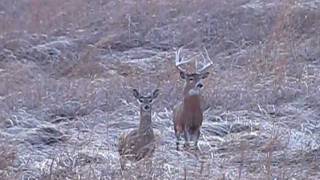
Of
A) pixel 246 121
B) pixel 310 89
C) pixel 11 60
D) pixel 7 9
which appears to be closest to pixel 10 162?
pixel 246 121

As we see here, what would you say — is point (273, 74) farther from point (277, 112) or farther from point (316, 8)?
point (316, 8)

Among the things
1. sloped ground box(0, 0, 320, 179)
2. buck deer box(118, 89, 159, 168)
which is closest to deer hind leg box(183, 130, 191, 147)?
sloped ground box(0, 0, 320, 179)

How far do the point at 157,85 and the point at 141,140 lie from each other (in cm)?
322

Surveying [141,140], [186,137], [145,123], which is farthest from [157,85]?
[141,140]

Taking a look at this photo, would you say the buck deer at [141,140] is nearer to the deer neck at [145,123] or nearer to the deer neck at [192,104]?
the deer neck at [145,123]

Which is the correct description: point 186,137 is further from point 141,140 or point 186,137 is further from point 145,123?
point 141,140

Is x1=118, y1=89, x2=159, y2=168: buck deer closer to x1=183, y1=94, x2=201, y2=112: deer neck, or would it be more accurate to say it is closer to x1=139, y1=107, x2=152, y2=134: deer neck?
x1=139, y1=107, x2=152, y2=134: deer neck

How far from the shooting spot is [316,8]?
13.6 metres

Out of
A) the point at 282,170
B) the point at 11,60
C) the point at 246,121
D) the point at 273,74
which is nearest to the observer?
the point at 282,170

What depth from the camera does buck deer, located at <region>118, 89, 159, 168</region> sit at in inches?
270

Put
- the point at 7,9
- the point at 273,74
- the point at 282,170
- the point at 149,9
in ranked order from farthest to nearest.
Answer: the point at 7,9
the point at 149,9
the point at 273,74
the point at 282,170

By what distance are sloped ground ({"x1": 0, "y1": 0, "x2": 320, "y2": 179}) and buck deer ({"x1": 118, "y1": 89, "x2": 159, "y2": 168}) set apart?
0.12 metres

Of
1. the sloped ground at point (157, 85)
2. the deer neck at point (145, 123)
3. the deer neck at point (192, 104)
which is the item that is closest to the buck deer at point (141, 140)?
the deer neck at point (145, 123)

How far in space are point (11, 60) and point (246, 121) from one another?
5066mm
